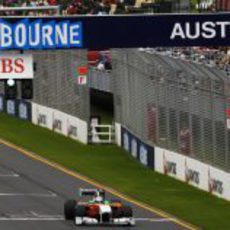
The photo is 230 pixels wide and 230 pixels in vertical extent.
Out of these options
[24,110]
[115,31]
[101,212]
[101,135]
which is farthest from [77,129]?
[101,212]

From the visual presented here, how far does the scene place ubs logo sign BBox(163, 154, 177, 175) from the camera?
45.9 metres

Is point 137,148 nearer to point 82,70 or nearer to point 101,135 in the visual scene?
point 101,135

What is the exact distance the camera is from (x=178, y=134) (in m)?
45.8

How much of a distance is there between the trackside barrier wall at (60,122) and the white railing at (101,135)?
0.29 metres

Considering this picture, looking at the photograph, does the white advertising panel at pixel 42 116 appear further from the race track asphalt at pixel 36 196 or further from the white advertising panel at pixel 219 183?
the white advertising panel at pixel 219 183

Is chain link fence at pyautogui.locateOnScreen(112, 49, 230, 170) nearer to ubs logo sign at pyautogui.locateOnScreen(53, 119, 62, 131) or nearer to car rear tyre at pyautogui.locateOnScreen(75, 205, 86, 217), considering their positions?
ubs logo sign at pyautogui.locateOnScreen(53, 119, 62, 131)

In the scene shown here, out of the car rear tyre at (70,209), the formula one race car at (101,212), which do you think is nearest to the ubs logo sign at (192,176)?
the car rear tyre at (70,209)

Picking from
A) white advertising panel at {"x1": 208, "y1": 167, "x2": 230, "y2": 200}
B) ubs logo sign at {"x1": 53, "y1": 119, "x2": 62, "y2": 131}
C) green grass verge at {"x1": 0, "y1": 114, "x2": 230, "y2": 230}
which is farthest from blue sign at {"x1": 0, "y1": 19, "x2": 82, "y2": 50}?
ubs logo sign at {"x1": 53, "y1": 119, "x2": 62, "y2": 131}

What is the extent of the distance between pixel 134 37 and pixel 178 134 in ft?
26.6

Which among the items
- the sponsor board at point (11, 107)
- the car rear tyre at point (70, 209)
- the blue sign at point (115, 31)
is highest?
the blue sign at point (115, 31)

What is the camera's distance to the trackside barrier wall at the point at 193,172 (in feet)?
133

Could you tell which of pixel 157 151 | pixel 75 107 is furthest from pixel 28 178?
pixel 75 107

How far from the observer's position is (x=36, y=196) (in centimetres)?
4159

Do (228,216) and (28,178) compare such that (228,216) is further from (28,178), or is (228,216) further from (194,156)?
(28,178)
